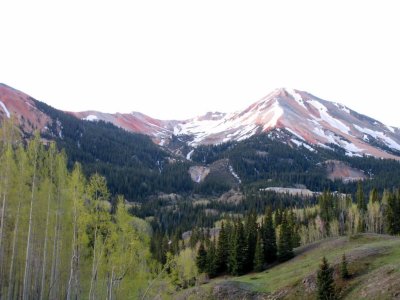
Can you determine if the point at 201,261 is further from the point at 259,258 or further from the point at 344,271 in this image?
the point at 344,271

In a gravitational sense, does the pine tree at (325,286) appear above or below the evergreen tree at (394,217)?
below

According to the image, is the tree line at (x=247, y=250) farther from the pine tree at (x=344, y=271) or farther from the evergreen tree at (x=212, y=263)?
the pine tree at (x=344, y=271)

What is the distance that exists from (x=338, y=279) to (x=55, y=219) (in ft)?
111

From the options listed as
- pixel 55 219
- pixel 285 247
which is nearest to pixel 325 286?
pixel 55 219

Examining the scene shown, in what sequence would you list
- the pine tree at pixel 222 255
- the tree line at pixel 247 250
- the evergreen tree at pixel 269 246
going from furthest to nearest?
the pine tree at pixel 222 255
the evergreen tree at pixel 269 246
the tree line at pixel 247 250

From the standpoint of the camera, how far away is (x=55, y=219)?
4359cm

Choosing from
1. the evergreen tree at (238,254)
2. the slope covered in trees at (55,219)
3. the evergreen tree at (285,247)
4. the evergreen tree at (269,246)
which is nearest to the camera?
the slope covered in trees at (55,219)

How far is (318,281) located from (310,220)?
236 ft

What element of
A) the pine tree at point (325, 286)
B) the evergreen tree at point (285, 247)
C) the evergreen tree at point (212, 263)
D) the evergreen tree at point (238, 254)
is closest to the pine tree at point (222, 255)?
the evergreen tree at point (212, 263)

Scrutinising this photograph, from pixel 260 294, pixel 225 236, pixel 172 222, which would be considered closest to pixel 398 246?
pixel 260 294

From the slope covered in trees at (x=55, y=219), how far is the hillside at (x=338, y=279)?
20.5m

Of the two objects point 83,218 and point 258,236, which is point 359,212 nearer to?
point 258,236

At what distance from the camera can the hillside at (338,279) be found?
48781mm

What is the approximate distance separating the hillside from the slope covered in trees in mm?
20542
